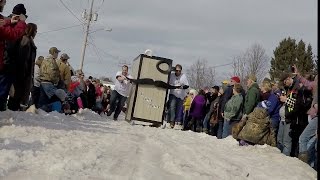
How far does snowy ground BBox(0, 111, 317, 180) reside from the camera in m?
3.93

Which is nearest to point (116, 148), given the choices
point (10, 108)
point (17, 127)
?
point (17, 127)

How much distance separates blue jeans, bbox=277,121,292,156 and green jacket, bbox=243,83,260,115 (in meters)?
1.01

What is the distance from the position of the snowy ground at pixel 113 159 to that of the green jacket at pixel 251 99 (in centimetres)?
181

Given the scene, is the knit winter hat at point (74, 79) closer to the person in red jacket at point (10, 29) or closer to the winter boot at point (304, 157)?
the person in red jacket at point (10, 29)

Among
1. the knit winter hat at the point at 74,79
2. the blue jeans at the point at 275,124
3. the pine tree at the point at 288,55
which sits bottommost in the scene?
the blue jeans at the point at 275,124

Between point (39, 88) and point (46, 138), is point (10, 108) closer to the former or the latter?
point (39, 88)

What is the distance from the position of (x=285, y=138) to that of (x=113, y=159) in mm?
4007

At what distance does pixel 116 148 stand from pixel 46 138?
804 mm

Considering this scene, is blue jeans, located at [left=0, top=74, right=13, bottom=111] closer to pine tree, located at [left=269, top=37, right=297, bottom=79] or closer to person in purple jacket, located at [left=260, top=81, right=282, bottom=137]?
person in purple jacket, located at [left=260, top=81, right=282, bottom=137]

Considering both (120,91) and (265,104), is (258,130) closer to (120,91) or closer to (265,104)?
(265,104)

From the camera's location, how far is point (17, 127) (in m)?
5.98

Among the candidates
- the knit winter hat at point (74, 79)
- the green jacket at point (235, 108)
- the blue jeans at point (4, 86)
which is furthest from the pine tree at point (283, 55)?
the blue jeans at point (4, 86)

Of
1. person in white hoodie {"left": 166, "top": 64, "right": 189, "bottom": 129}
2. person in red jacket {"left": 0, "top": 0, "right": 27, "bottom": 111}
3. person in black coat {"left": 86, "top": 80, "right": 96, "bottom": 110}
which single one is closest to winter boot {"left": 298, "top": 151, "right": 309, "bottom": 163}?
person in red jacket {"left": 0, "top": 0, "right": 27, "bottom": 111}

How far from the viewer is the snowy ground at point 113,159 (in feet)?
12.9
